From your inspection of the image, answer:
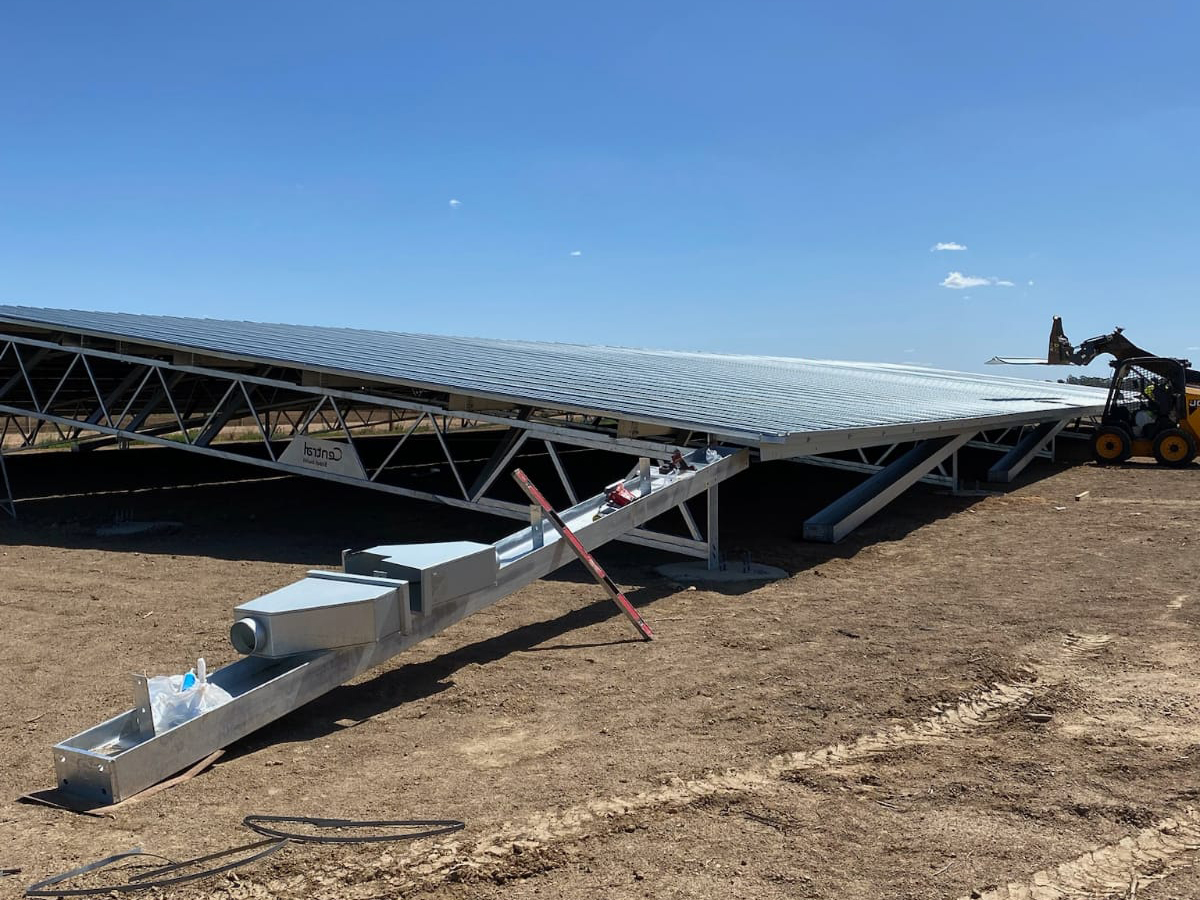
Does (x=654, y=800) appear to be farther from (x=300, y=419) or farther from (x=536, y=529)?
(x=300, y=419)

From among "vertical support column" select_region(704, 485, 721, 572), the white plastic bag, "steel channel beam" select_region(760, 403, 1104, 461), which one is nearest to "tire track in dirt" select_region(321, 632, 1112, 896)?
the white plastic bag

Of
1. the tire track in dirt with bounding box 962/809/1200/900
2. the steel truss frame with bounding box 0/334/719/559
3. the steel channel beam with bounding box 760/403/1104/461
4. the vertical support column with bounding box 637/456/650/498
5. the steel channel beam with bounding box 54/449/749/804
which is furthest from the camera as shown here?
the steel truss frame with bounding box 0/334/719/559

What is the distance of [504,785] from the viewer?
17.3 feet

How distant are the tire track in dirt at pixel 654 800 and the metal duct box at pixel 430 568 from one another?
7.59 ft

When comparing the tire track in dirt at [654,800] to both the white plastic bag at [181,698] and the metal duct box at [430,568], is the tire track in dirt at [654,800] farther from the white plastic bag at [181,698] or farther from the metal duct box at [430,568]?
the metal duct box at [430,568]

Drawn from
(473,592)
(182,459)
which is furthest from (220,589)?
(182,459)

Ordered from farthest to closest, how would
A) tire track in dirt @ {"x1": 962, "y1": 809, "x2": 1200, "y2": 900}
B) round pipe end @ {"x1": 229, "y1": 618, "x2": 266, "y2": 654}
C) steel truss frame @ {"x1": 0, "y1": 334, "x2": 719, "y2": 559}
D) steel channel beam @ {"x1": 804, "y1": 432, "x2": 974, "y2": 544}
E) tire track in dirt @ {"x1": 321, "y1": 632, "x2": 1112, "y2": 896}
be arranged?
steel channel beam @ {"x1": 804, "y1": 432, "x2": 974, "y2": 544}
steel truss frame @ {"x1": 0, "y1": 334, "x2": 719, "y2": 559}
round pipe end @ {"x1": 229, "y1": 618, "x2": 266, "y2": 654}
tire track in dirt @ {"x1": 321, "y1": 632, "x2": 1112, "y2": 896}
tire track in dirt @ {"x1": 962, "y1": 809, "x2": 1200, "y2": 900}

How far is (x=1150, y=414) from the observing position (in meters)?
22.7

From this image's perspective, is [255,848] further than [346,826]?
No

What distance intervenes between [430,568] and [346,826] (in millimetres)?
2305

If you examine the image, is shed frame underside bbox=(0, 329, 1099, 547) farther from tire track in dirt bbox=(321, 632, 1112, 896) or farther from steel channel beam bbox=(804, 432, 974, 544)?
tire track in dirt bbox=(321, 632, 1112, 896)

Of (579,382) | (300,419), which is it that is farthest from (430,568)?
(300,419)

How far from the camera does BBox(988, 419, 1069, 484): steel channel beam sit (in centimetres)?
1997

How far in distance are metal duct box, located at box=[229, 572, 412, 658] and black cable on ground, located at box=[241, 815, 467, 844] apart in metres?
1.27
